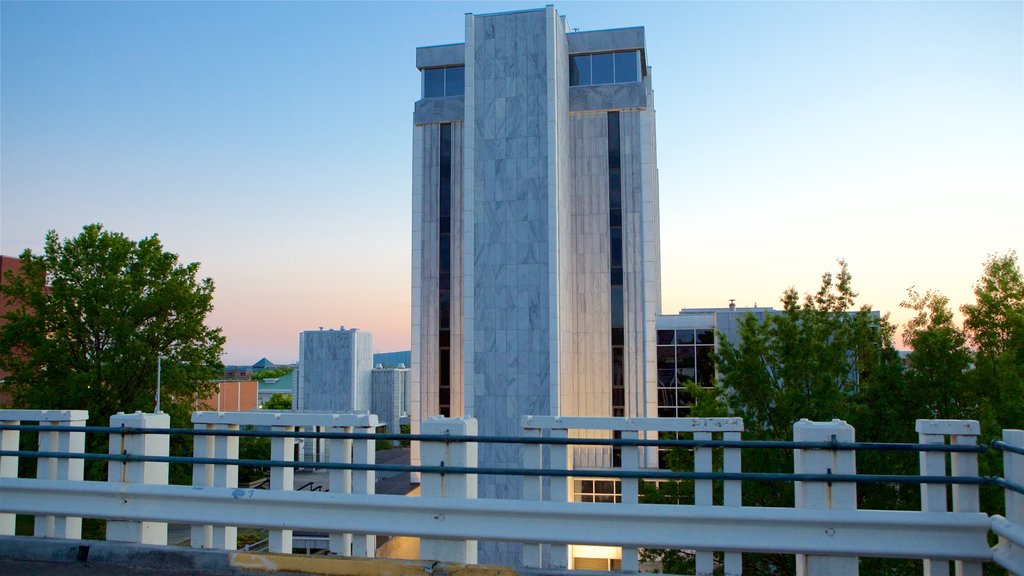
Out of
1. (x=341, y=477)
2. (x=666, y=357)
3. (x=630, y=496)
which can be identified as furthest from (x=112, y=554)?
(x=666, y=357)

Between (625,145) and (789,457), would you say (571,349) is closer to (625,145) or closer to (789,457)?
(625,145)

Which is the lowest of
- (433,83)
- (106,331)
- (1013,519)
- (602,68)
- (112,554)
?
(112,554)

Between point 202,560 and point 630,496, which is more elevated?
point 630,496

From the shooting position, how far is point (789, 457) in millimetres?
15102

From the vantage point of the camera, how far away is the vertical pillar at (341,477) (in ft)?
15.6

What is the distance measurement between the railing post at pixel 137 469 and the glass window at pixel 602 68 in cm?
3558

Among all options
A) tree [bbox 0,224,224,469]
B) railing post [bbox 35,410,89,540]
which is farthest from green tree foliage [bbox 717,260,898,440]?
tree [bbox 0,224,224,469]

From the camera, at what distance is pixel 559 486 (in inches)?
180

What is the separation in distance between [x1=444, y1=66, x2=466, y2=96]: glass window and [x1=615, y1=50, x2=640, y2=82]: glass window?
866 centimetres

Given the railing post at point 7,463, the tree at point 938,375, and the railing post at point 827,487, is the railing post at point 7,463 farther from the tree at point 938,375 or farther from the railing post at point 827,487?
the tree at point 938,375

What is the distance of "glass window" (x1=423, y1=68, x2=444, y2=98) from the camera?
39.3 meters

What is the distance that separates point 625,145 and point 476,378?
1497 cm

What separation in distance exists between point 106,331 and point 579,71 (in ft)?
85.5

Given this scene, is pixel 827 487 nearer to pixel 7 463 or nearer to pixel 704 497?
pixel 704 497
